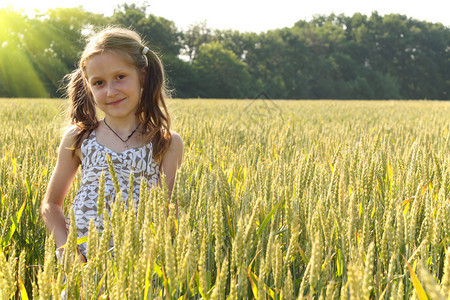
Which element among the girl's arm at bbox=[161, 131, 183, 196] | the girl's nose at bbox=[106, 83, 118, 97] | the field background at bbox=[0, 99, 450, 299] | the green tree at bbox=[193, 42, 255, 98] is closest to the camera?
the field background at bbox=[0, 99, 450, 299]

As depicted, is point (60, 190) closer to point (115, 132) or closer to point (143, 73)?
point (115, 132)

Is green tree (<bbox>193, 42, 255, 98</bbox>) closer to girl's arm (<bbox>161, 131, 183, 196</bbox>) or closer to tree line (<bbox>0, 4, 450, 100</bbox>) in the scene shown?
tree line (<bbox>0, 4, 450, 100</bbox>)

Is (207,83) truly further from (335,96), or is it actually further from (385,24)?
(385,24)

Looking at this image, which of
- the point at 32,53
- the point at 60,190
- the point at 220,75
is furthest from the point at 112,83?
the point at 220,75

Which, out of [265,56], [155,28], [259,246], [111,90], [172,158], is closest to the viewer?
[259,246]

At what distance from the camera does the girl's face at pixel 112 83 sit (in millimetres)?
1569

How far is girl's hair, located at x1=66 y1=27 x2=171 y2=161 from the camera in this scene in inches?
64.4

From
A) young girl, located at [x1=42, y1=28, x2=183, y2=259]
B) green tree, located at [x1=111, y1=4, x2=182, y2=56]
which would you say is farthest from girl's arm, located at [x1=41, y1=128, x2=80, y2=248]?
green tree, located at [x1=111, y1=4, x2=182, y2=56]

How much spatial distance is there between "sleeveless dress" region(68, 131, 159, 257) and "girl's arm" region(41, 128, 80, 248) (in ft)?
0.19

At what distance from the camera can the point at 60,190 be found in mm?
1572

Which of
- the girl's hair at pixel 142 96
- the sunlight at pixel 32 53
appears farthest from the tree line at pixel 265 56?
the girl's hair at pixel 142 96

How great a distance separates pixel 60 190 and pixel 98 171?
0.15 metres

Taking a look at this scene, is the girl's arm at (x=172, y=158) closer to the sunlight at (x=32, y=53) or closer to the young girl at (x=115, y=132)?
the young girl at (x=115, y=132)

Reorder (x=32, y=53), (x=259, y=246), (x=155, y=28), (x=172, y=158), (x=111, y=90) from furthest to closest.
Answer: (x=155, y=28)
(x=32, y=53)
(x=172, y=158)
(x=111, y=90)
(x=259, y=246)
